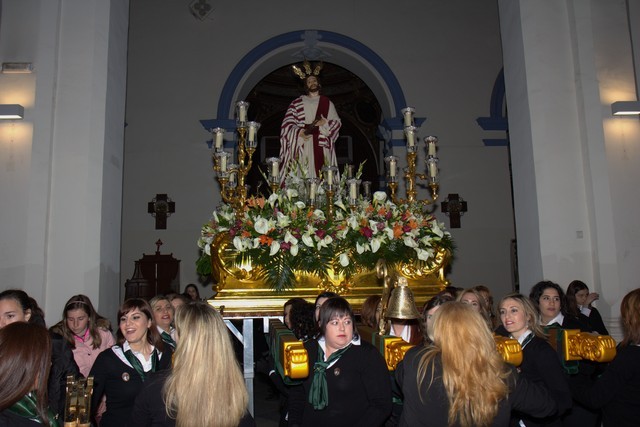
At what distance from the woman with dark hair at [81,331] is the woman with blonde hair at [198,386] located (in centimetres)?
184

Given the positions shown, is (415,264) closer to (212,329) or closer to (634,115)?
(634,115)

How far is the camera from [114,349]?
127 inches

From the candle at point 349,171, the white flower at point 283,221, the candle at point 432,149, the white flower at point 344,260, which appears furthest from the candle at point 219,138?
the candle at point 432,149

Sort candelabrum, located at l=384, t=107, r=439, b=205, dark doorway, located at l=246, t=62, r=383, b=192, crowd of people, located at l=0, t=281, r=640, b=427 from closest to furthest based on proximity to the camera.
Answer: crowd of people, located at l=0, t=281, r=640, b=427 → candelabrum, located at l=384, t=107, r=439, b=205 → dark doorway, located at l=246, t=62, r=383, b=192

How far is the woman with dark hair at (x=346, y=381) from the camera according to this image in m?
2.74

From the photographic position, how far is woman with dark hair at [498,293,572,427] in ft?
8.91

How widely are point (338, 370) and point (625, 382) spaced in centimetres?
146

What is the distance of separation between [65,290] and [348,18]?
Result: 8.03m

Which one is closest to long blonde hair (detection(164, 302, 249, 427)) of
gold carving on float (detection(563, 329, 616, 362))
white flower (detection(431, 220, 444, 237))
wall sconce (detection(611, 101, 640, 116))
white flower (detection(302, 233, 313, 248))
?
gold carving on float (detection(563, 329, 616, 362))

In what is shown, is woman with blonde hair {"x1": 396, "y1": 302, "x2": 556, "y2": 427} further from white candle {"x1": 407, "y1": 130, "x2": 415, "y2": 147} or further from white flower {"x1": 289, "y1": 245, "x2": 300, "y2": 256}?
white candle {"x1": 407, "y1": 130, "x2": 415, "y2": 147}

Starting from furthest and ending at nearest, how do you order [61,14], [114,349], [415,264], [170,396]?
1. [61,14]
2. [415,264]
3. [114,349]
4. [170,396]

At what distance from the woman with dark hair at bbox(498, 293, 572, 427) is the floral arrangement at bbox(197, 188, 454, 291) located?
190 cm

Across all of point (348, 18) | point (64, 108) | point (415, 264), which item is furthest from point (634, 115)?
point (348, 18)

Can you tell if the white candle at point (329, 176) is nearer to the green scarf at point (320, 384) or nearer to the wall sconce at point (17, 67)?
the green scarf at point (320, 384)
